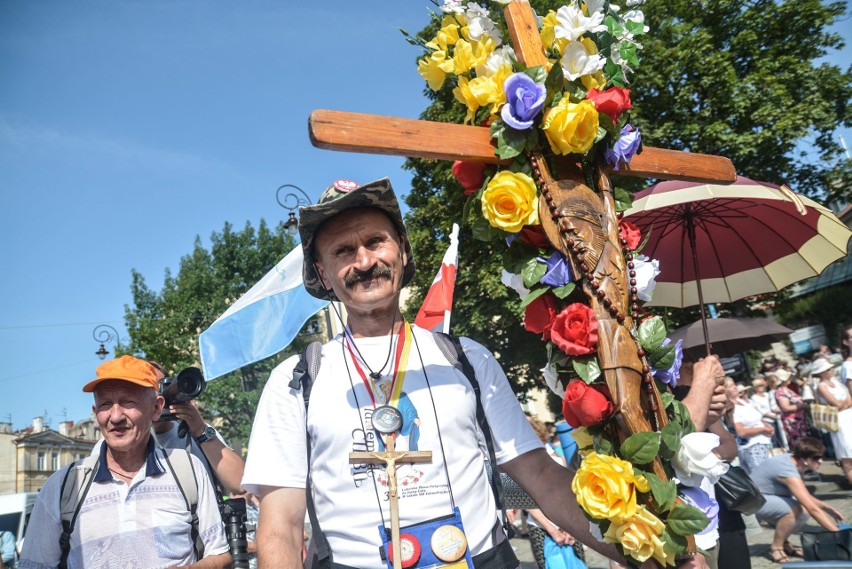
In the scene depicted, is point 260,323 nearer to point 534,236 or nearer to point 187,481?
point 187,481

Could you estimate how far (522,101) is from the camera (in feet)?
7.34

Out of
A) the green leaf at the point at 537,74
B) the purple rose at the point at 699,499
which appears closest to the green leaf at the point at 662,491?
the purple rose at the point at 699,499

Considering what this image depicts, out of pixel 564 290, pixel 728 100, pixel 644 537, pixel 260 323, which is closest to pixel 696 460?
pixel 644 537

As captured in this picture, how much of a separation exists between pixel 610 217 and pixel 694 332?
4.30m

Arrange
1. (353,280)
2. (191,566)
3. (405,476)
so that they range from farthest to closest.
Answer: (191,566) < (353,280) < (405,476)

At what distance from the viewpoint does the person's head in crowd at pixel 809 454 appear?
9.40 m

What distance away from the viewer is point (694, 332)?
6.17 m

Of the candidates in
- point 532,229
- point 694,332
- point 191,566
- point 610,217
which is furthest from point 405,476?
point 694,332

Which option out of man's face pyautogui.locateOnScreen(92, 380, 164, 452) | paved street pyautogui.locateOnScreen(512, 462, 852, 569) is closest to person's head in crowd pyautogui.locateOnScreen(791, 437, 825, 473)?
paved street pyautogui.locateOnScreen(512, 462, 852, 569)

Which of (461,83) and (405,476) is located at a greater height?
(461,83)

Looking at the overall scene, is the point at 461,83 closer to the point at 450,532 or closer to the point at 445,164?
the point at 450,532

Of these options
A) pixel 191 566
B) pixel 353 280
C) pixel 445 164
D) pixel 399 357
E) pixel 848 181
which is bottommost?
pixel 191 566

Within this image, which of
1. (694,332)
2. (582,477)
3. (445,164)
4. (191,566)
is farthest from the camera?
(445,164)

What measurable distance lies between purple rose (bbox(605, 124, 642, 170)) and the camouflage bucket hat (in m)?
0.75
